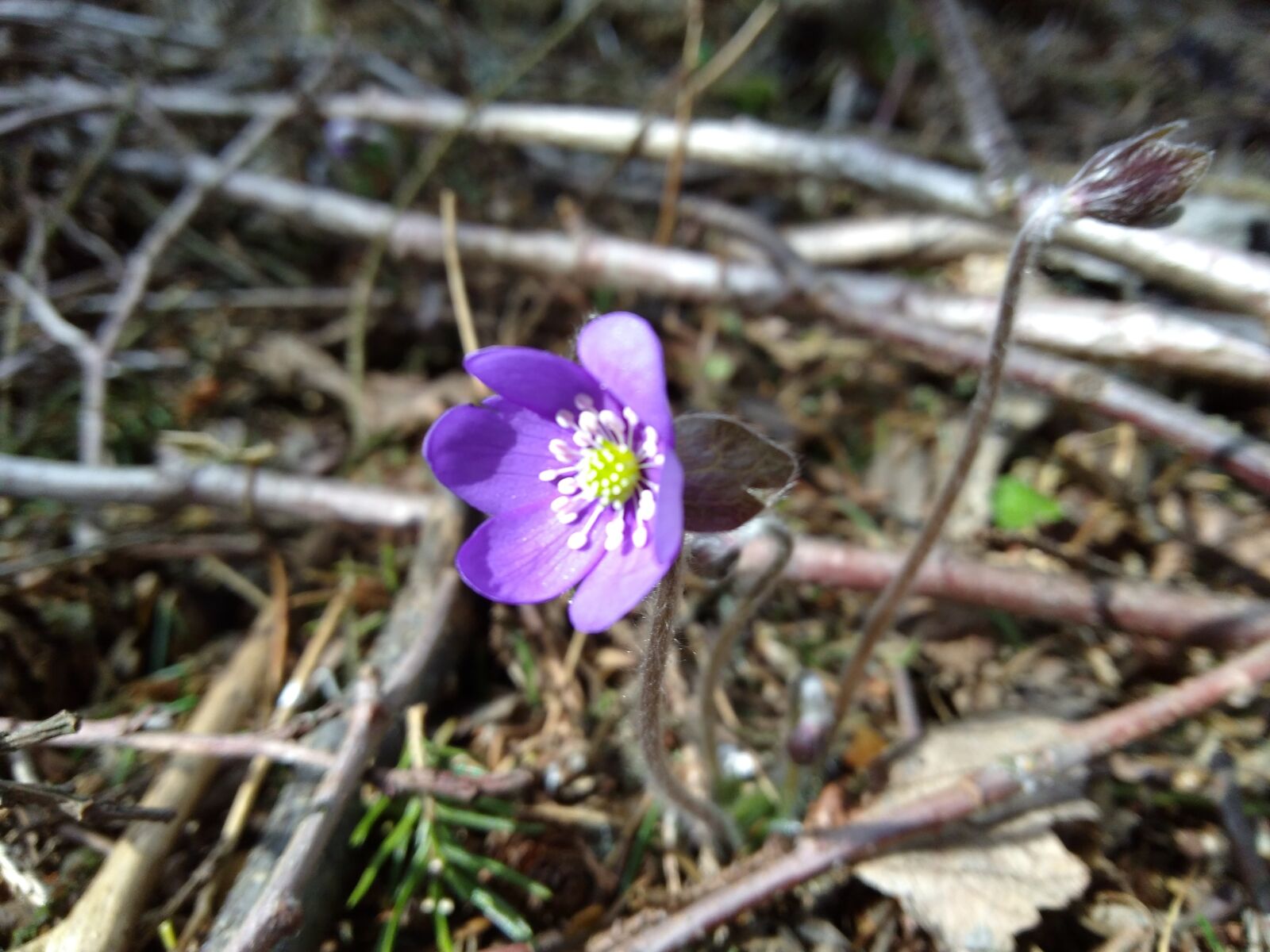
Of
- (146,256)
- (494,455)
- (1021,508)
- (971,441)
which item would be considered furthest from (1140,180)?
(146,256)

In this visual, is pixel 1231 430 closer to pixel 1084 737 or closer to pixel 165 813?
pixel 1084 737

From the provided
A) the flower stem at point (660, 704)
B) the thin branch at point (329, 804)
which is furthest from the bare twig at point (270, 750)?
the flower stem at point (660, 704)

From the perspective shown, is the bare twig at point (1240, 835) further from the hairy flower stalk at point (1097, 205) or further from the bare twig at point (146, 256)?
the bare twig at point (146, 256)

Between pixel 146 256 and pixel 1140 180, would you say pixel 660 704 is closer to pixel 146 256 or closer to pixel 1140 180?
pixel 1140 180

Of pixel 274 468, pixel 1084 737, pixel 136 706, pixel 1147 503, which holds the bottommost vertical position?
pixel 136 706

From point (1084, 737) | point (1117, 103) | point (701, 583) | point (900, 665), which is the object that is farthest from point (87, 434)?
point (1117, 103)

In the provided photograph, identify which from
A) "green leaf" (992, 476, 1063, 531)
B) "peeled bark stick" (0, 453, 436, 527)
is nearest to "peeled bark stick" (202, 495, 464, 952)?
"peeled bark stick" (0, 453, 436, 527)

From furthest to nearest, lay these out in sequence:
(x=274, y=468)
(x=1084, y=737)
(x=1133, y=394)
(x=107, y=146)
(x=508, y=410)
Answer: (x=107, y=146)
(x=274, y=468)
(x=1133, y=394)
(x=1084, y=737)
(x=508, y=410)
